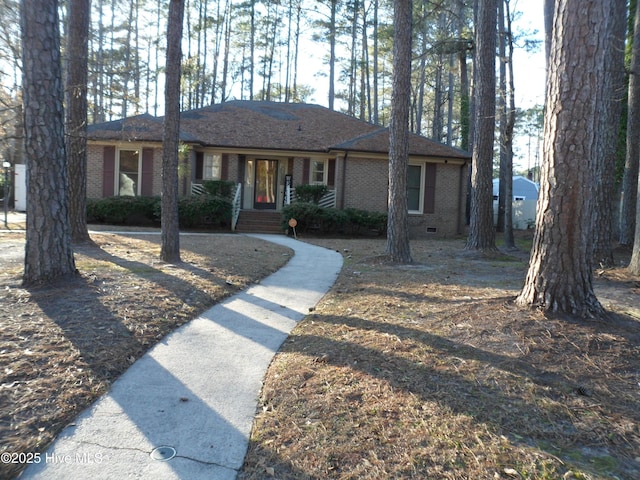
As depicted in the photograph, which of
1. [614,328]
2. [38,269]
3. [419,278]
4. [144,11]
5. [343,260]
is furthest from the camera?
[144,11]

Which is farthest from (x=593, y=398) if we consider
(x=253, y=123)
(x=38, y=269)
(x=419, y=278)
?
(x=253, y=123)

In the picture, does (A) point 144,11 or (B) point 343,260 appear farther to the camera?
(A) point 144,11

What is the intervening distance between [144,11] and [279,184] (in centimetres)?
2016

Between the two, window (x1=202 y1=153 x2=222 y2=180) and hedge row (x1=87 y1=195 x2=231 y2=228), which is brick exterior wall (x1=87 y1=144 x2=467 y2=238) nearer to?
window (x1=202 y1=153 x2=222 y2=180)

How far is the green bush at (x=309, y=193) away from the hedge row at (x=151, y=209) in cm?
272

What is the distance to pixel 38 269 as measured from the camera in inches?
222

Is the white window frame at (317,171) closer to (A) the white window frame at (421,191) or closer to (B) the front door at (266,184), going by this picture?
(B) the front door at (266,184)

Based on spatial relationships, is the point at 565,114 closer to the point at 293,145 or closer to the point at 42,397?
the point at 42,397

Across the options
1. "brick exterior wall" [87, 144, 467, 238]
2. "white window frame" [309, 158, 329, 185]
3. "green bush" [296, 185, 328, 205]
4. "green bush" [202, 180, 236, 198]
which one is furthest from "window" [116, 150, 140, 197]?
"white window frame" [309, 158, 329, 185]

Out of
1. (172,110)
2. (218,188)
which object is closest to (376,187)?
(218,188)

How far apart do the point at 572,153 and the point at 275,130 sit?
17.6 m

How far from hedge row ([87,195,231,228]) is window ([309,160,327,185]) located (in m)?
4.49

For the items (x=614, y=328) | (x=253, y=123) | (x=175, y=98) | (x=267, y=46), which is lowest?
(x=614, y=328)

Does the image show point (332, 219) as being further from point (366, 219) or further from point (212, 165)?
point (212, 165)
